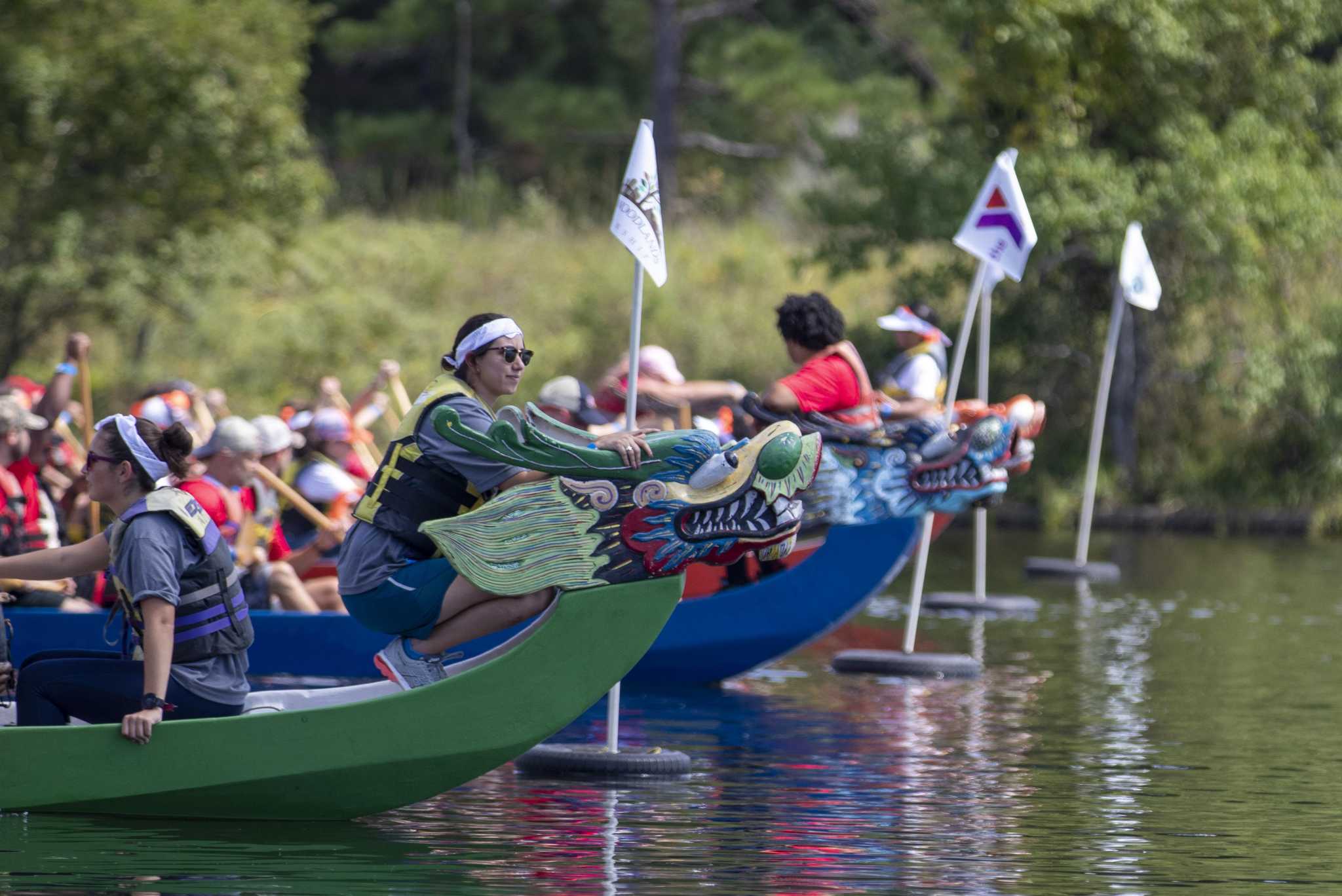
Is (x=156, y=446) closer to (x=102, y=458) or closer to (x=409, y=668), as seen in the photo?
(x=102, y=458)

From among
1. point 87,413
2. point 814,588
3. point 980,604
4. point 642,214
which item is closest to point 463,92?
point 980,604

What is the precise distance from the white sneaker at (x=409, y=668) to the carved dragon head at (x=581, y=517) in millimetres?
447

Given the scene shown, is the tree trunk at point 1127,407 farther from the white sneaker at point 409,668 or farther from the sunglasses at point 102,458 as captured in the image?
the sunglasses at point 102,458

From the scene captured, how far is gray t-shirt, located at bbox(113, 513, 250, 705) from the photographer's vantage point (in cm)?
657

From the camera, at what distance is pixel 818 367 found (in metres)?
10.1

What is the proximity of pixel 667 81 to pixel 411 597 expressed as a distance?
82.6 feet

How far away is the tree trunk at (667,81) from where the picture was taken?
1239 inches

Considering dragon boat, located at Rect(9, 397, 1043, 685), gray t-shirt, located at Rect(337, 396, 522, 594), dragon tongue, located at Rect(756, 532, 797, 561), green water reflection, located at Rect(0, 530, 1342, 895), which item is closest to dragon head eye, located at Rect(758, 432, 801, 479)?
dragon tongue, located at Rect(756, 532, 797, 561)

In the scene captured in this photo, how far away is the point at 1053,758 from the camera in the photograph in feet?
28.6

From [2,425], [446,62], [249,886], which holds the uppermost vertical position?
[446,62]

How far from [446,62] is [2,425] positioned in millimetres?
26449

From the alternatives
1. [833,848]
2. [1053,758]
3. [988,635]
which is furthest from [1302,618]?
[833,848]

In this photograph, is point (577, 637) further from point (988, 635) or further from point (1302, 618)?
point (1302, 618)

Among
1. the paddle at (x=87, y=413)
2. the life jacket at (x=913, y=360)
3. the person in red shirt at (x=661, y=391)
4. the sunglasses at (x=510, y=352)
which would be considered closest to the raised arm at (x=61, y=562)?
the sunglasses at (x=510, y=352)
